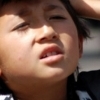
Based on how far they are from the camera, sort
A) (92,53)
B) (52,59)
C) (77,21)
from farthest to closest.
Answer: (92,53), (77,21), (52,59)

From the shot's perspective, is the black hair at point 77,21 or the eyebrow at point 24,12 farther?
the black hair at point 77,21

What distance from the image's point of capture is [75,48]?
1.10 m

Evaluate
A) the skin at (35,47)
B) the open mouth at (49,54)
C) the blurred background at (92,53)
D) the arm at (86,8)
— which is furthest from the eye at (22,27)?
the blurred background at (92,53)

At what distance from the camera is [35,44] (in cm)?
102

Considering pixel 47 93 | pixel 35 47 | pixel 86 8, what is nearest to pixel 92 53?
pixel 86 8

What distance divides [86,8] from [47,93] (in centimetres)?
34

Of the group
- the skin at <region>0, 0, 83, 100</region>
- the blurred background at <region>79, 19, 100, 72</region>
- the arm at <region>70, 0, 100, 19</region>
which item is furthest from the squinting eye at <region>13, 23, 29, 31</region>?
the blurred background at <region>79, 19, 100, 72</region>

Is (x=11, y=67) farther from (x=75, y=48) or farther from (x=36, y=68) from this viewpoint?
(x=75, y=48)

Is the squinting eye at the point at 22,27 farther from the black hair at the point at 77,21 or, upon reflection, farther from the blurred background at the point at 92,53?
the blurred background at the point at 92,53

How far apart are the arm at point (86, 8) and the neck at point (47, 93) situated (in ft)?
0.86

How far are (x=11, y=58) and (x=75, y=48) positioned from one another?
19 cm

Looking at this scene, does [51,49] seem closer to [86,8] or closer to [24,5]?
[24,5]

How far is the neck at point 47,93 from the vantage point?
111 centimetres

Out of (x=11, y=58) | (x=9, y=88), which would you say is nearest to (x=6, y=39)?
(x=11, y=58)
